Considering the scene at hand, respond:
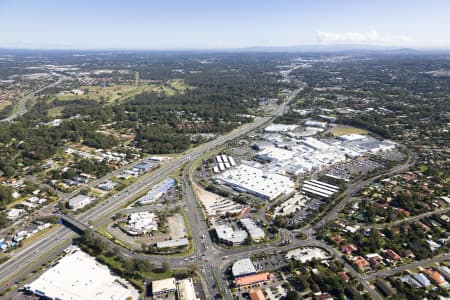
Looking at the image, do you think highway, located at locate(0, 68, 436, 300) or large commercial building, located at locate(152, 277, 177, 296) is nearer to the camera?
large commercial building, located at locate(152, 277, 177, 296)

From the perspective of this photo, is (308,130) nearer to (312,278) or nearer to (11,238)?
(312,278)

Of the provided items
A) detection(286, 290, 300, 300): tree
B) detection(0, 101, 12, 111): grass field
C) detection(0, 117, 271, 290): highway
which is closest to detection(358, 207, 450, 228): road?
detection(286, 290, 300, 300): tree

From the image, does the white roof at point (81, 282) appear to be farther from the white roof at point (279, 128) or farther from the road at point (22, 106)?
the road at point (22, 106)

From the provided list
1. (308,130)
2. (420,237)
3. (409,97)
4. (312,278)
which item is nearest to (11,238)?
(312,278)

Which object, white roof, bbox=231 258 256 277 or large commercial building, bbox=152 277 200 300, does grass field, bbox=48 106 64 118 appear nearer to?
large commercial building, bbox=152 277 200 300

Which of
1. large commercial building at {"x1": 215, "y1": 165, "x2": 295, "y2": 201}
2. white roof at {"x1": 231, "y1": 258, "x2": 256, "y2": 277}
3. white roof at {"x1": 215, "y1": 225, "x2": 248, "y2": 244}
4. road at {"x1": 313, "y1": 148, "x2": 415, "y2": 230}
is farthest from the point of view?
large commercial building at {"x1": 215, "y1": 165, "x2": 295, "y2": 201}

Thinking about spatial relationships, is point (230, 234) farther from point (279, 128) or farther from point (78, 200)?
point (279, 128)

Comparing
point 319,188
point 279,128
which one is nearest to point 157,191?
point 319,188
